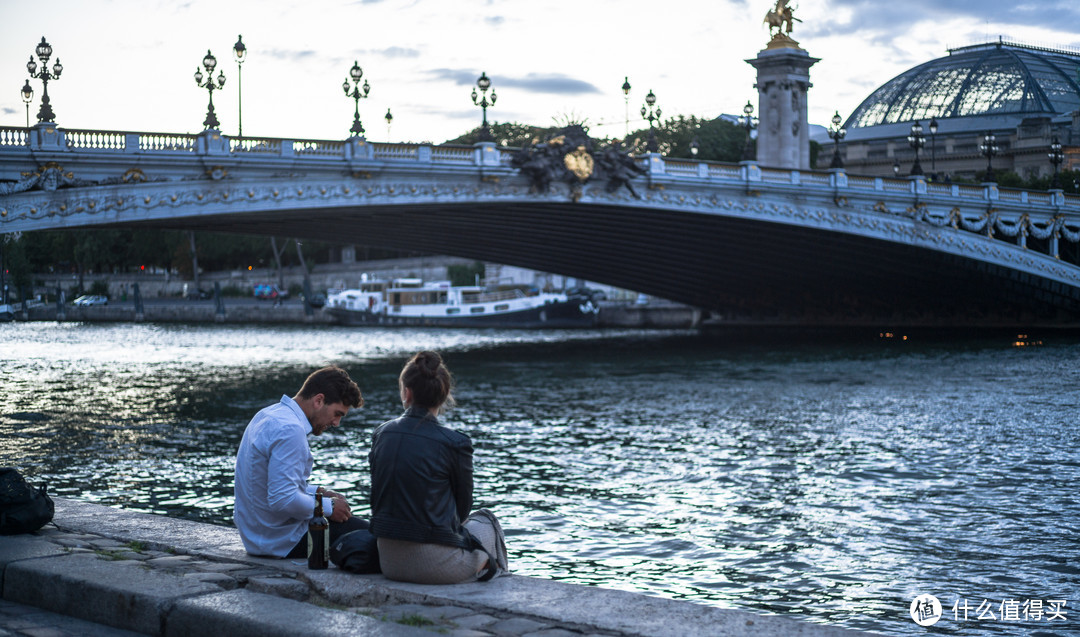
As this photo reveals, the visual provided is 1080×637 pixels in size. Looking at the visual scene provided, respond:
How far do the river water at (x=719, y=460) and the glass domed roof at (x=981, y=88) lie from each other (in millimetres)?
66532

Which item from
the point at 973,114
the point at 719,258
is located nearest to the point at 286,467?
the point at 719,258

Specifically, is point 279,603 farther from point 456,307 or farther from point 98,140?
point 456,307

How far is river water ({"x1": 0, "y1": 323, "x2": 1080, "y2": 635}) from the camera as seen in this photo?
10664 mm

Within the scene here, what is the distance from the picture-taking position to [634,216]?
4169cm

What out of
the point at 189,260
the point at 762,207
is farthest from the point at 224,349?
the point at 189,260

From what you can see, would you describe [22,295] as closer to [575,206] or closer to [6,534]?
[575,206]

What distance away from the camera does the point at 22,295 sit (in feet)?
241

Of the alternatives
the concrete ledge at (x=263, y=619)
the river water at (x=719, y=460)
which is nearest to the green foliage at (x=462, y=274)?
the river water at (x=719, y=460)

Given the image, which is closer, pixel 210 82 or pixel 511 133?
pixel 210 82

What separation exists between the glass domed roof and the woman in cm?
10142

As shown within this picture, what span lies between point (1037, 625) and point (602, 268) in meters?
47.1

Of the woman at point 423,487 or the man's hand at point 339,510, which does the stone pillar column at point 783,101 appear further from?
the woman at point 423,487

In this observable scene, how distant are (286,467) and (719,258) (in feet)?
148

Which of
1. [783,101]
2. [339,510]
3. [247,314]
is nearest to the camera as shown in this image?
[339,510]
